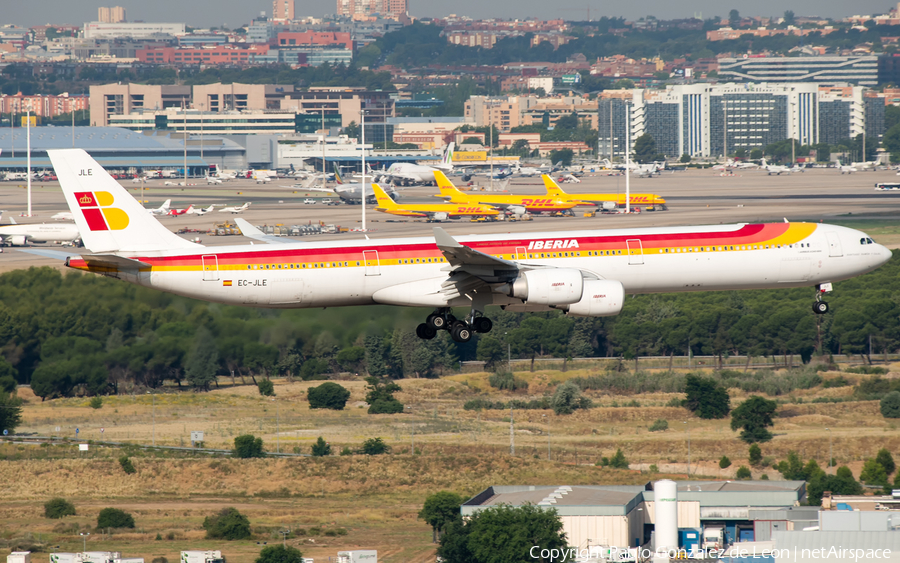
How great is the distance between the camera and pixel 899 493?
215 ft

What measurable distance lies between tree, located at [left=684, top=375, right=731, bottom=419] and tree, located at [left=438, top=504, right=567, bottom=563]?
30192 millimetres

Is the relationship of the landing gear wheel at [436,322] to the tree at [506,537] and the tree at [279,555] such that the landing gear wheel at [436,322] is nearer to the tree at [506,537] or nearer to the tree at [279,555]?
the tree at [506,537]

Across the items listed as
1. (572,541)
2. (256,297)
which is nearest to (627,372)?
(572,541)

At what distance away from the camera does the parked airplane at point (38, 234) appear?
445ft

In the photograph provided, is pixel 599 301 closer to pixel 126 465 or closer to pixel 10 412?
pixel 126 465

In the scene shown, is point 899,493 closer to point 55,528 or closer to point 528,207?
point 55,528

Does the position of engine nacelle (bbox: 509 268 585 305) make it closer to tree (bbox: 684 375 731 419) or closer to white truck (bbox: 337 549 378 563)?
white truck (bbox: 337 549 378 563)

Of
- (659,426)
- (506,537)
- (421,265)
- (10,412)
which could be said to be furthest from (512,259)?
(10,412)

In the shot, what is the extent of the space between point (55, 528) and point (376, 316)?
2824cm

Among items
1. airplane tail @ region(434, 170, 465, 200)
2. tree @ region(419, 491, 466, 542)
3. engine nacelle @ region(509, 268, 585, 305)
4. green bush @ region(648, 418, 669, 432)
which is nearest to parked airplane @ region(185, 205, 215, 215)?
airplane tail @ region(434, 170, 465, 200)

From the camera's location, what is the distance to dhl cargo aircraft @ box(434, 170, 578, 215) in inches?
6442

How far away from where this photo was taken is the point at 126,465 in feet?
273

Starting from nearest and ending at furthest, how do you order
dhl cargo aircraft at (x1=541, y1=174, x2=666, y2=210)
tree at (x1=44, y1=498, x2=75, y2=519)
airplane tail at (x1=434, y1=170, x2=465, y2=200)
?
tree at (x1=44, y1=498, x2=75, y2=519), dhl cargo aircraft at (x1=541, y1=174, x2=666, y2=210), airplane tail at (x1=434, y1=170, x2=465, y2=200)

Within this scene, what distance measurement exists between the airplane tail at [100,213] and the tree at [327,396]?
148 feet
